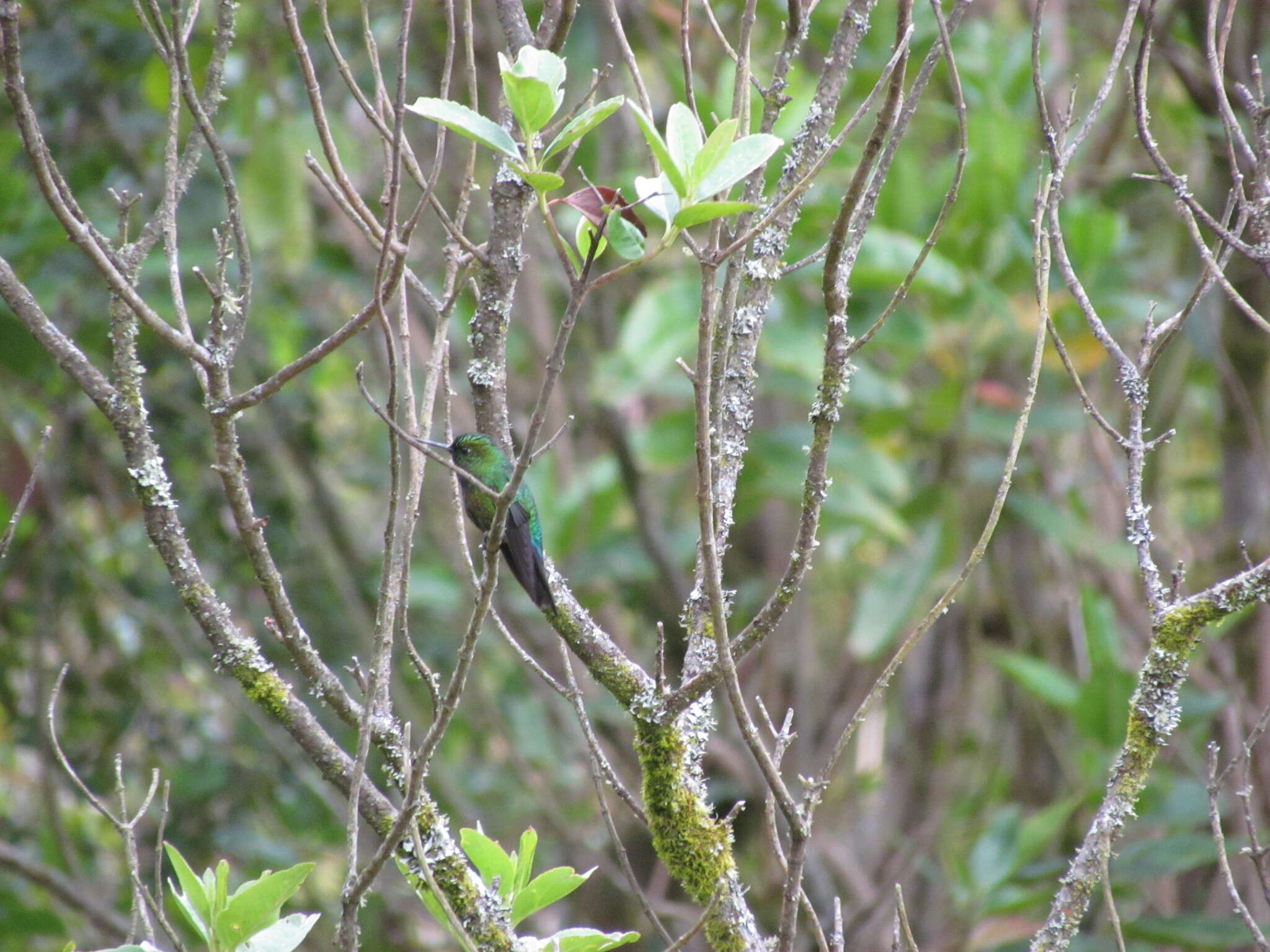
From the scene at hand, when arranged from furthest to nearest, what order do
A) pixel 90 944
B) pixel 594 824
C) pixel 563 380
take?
pixel 594 824, pixel 563 380, pixel 90 944

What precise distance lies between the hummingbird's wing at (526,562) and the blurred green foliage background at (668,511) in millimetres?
1353

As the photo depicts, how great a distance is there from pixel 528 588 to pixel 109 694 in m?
3.38

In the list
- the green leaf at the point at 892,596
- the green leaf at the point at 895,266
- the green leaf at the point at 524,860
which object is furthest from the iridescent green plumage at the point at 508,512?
the green leaf at the point at 892,596

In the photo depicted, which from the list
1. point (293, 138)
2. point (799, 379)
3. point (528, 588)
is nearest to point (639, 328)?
point (799, 379)

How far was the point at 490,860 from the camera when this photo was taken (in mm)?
1604

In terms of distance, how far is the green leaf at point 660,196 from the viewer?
1364 mm

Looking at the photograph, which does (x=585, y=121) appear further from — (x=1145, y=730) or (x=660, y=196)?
(x=1145, y=730)

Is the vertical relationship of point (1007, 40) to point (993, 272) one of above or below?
above

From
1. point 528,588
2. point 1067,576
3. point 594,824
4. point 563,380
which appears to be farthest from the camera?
point 594,824

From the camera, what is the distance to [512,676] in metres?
5.11

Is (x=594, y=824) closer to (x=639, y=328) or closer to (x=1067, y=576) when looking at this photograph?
(x=1067, y=576)

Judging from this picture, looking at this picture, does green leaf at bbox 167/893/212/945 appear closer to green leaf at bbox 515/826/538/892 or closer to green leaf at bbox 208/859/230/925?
green leaf at bbox 208/859/230/925

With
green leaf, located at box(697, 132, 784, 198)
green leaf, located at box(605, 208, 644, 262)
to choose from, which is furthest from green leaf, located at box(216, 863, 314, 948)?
green leaf, located at box(697, 132, 784, 198)

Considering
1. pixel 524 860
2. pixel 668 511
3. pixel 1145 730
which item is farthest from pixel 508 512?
pixel 668 511
